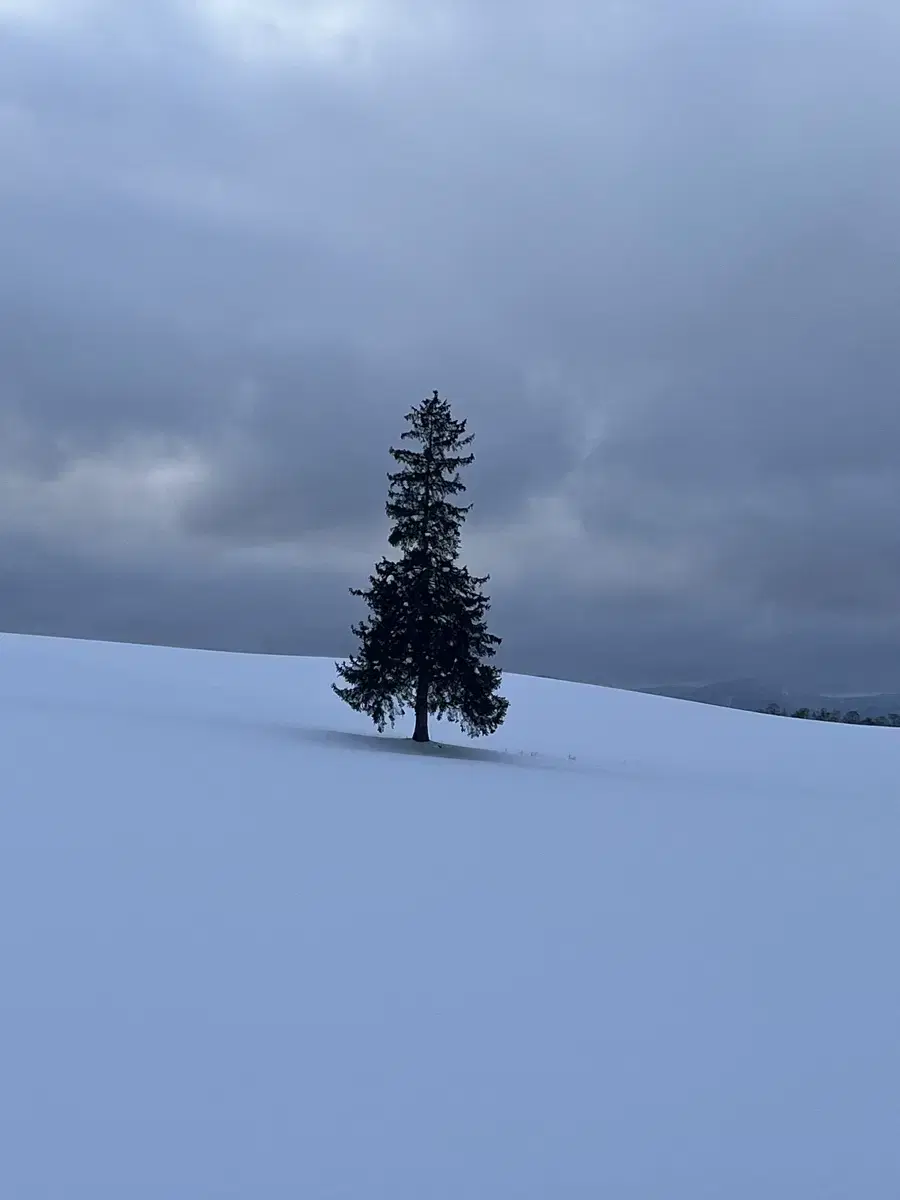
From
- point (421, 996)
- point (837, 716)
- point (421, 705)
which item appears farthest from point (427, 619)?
point (837, 716)

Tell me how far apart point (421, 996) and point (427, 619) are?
62.0 feet

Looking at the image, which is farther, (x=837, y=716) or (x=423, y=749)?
(x=837, y=716)

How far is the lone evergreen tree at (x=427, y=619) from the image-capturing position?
82.7ft

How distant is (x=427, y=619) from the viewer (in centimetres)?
2528

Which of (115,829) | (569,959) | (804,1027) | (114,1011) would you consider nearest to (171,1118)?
(114,1011)

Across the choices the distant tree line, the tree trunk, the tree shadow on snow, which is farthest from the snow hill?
the distant tree line

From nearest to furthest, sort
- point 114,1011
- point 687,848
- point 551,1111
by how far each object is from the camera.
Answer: point 551,1111 < point 114,1011 < point 687,848

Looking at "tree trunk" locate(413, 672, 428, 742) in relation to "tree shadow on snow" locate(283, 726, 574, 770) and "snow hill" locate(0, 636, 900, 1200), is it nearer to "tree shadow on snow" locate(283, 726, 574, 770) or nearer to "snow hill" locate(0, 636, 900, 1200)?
"tree shadow on snow" locate(283, 726, 574, 770)

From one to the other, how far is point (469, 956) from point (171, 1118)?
10.3ft

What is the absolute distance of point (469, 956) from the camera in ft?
24.2

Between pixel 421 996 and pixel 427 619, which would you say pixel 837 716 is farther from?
pixel 421 996

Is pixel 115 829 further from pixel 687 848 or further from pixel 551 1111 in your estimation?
pixel 687 848

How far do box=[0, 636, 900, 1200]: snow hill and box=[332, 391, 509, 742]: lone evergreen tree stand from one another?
10262 millimetres

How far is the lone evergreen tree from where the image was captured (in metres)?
25.2
